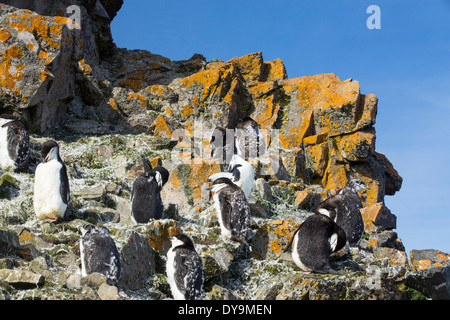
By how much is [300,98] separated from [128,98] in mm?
5861

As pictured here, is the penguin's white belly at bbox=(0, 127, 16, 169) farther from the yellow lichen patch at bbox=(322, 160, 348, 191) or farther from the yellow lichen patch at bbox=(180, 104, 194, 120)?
the yellow lichen patch at bbox=(322, 160, 348, 191)

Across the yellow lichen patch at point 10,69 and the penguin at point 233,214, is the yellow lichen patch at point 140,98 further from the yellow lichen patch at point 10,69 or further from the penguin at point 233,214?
the penguin at point 233,214

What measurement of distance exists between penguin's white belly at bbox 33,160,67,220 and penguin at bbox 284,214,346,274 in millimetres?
4324

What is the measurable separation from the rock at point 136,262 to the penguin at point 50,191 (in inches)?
89.0

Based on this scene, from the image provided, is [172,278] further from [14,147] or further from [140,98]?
[140,98]

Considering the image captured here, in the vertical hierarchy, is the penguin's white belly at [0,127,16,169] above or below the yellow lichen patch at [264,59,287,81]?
below

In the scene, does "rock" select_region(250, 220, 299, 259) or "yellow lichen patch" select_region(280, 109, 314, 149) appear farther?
"yellow lichen patch" select_region(280, 109, 314, 149)

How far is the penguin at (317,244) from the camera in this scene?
340 inches

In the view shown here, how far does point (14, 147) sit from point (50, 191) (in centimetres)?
263

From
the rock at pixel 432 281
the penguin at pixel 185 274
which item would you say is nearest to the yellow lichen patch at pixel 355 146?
the rock at pixel 432 281

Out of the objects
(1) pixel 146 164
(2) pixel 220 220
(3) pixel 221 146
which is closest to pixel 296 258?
(2) pixel 220 220

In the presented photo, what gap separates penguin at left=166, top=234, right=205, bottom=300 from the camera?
7.75 meters

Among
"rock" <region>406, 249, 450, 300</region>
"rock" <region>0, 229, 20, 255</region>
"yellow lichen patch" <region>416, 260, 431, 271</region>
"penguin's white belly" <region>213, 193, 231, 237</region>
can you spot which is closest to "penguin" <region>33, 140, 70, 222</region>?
"rock" <region>0, 229, 20, 255</region>

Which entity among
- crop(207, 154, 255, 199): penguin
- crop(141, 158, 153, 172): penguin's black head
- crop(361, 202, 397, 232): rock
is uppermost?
crop(141, 158, 153, 172): penguin's black head
